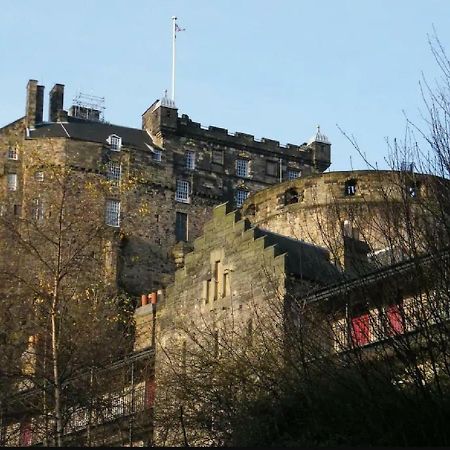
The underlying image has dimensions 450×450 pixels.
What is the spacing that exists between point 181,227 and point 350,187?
21.3 m

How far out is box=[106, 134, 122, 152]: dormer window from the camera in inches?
2825

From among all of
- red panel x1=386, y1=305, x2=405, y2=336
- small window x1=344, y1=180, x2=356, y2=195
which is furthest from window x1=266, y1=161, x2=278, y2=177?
red panel x1=386, y1=305, x2=405, y2=336

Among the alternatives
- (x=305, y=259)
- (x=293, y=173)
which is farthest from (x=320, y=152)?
(x=305, y=259)

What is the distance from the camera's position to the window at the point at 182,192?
72562 millimetres

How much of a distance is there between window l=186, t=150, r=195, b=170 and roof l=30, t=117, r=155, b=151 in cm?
216

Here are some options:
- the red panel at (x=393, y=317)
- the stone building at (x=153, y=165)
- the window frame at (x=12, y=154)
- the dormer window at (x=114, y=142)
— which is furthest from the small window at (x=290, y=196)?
the red panel at (x=393, y=317)

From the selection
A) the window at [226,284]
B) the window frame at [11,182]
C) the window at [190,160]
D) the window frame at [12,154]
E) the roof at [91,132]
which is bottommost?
the window at [226,284]

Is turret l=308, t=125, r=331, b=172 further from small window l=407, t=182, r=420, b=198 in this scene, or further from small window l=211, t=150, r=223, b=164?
small window l=407, t=182, r=420, b=198

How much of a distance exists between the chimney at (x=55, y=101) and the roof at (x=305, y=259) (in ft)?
143

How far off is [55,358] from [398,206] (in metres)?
8.78

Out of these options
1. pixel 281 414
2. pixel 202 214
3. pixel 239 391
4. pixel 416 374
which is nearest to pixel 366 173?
pixel 202 214

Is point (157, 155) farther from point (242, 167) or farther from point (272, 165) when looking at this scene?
point (272, 165)

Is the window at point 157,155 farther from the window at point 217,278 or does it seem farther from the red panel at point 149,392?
the window at point 217,278

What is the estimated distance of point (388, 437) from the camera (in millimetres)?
18125
